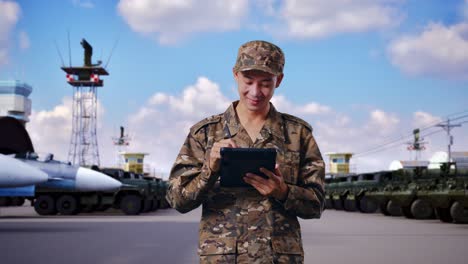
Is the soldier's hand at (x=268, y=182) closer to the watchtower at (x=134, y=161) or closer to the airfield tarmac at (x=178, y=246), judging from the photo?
the airfield tarmac at (x=178, y=246)

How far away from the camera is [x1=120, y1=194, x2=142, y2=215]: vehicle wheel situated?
2544cm

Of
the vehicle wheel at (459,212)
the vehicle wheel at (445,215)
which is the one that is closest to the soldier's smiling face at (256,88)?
the vehicle wheel at (459,212)

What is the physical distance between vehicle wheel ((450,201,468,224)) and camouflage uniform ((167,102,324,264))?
16683 millimetres

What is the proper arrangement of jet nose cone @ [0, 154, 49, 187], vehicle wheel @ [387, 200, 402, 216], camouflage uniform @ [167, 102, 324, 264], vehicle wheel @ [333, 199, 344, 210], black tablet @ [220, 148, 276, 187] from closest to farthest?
black tablet @ [220, 148, 276, 187], camouflage uniform @ [167, 102, 324, 264], jet nose cone @ [0, 154, 49, 187], vehicle wheel @ [387, 200, 402, 216], vehicle wheel @ [333, 199, 344, 210]

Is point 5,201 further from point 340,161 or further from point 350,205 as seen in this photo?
point 340,161

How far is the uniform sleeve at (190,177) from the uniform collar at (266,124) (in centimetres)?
14

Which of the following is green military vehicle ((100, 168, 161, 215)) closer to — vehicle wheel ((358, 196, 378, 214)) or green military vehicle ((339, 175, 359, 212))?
green military vehicle ((339, 175, 359, 212))

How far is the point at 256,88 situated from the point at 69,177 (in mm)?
20413

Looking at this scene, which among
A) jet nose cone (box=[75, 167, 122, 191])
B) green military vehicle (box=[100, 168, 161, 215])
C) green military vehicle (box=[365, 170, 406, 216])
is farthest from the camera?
green military vehicle (box=[100, 168, 161, 215])

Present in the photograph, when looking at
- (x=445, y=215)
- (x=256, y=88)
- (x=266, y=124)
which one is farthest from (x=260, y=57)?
(x=445, y=215)

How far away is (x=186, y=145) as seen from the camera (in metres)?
2.76

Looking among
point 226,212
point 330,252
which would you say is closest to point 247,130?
point 226,212

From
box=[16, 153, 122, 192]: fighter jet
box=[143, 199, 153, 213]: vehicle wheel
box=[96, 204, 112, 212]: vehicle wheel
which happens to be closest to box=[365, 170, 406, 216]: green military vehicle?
box=[143, 199, 153, 213]: vehicle wheel

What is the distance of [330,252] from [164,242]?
11.6ft
